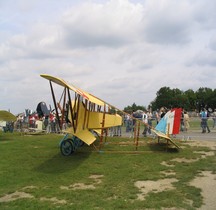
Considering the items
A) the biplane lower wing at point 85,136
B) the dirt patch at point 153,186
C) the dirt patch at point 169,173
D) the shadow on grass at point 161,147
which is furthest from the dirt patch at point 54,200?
the shadow on grass at point 161,147

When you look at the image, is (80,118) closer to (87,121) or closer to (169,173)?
(87,121)

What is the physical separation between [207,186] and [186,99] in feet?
384

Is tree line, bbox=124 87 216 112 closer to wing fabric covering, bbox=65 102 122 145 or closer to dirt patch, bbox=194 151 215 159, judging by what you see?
wing fabric covering, bbox=65 102 122 145

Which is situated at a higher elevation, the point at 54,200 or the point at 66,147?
the point at 66,147

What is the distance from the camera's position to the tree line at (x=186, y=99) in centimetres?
11875

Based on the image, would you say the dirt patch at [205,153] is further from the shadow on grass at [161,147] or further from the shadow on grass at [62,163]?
the shadow on grass at [62,163]

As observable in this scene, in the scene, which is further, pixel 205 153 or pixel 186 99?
pixel 186 99

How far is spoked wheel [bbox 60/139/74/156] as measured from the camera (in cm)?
1235

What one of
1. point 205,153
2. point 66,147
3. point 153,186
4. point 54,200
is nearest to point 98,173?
point 153,186

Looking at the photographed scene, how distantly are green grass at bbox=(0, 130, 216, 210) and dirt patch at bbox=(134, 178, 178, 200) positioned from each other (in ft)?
0.47

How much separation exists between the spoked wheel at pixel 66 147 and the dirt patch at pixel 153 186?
4.85 metres

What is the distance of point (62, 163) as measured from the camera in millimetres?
10828

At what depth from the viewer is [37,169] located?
9.98 metres

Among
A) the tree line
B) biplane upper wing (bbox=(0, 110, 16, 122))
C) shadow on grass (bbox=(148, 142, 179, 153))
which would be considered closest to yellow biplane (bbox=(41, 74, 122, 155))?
shadow on grass (bbox=(148, 142, 179, 153))
